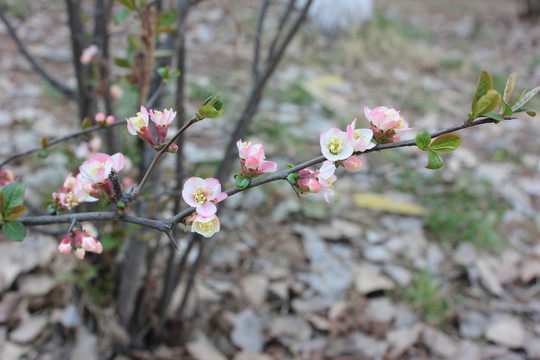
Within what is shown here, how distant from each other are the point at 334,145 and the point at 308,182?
0.21ft

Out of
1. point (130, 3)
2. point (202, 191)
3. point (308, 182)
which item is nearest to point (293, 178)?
point (308, 182)

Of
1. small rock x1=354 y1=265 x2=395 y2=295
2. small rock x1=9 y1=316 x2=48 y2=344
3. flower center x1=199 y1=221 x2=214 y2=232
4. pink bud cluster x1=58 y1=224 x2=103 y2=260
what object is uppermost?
small rock x1=354 y1=265 x2=395 y2=295

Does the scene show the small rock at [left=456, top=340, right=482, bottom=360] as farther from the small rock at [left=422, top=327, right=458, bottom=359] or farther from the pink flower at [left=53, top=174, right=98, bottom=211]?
the pink flower at [left=53, top=174, right=98, bottom=211]

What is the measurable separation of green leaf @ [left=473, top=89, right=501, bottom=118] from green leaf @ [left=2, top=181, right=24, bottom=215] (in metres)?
0.72

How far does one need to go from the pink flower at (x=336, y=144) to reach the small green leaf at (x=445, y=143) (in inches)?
4.8

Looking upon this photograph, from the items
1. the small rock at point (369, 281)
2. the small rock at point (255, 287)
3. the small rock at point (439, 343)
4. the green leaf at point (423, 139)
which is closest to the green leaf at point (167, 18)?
the green leaf at point (423, 139)

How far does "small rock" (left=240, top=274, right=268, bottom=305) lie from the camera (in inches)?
73.9

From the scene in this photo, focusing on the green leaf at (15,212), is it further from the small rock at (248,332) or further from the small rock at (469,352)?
the small rock at (469,352)

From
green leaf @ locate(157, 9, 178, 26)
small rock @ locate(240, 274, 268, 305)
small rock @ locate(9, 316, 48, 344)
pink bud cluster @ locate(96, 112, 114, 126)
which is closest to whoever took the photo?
pink bud cluster @ locate(96, 112, 114, 126)

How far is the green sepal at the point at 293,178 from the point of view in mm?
648

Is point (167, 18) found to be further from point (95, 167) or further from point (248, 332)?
point (248, 332)

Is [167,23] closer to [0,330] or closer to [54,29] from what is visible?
[0,330]

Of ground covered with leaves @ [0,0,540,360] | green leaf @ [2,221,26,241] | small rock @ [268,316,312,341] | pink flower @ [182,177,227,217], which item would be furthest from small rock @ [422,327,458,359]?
green leaf @ [2,221,26,241]

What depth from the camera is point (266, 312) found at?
5.99 feet
